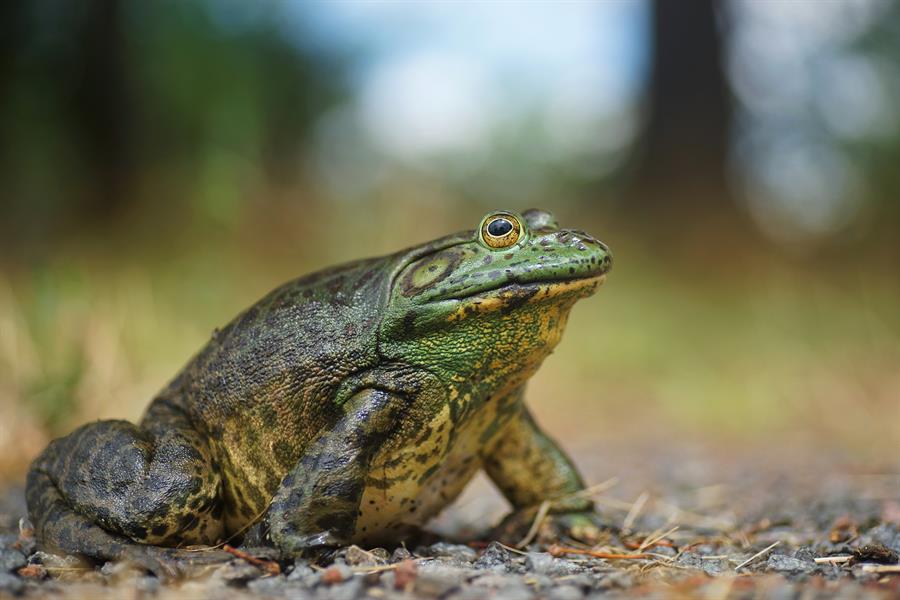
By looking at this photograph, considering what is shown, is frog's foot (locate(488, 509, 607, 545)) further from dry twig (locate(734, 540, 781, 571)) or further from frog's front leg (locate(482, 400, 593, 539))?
dry twig (locate(734, 540, 781, 571))

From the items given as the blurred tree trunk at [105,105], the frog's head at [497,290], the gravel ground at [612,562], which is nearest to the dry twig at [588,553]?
the gravel ground at [612,562]

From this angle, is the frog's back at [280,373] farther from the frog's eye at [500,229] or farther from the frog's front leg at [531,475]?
the frog's front leg at [531,475]

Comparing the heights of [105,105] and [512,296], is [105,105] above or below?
above

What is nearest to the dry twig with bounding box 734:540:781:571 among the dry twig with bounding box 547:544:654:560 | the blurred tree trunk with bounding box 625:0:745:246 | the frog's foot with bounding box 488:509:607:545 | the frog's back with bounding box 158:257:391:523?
the dry twig with bounding box 547:544:654:560

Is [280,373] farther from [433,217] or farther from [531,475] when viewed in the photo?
[433,217]

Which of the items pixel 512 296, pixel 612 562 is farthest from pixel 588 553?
pixel 512 296

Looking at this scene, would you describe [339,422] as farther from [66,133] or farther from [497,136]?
[497,136]

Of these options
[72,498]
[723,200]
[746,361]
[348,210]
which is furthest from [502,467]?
[723,200]
